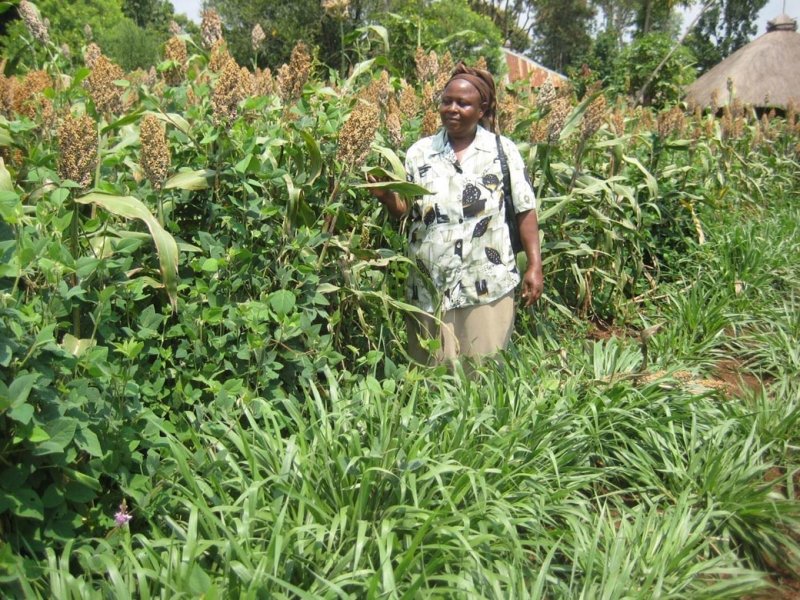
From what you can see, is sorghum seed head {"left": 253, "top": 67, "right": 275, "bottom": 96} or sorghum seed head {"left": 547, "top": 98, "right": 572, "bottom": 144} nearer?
sorghum seed head {"left": 253, "top": 67, "right": 275, "bottom": 96}

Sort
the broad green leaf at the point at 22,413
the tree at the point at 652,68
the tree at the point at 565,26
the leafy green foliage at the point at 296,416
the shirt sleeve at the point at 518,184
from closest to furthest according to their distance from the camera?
the broad green leaf at the point at 22,413 → the leafy green foliage at the point at 296,416 → the shirt sleeve at the point at 518,184 → the tree at the point at 652,68 → the tree at the point at 565,26

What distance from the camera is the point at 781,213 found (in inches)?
257

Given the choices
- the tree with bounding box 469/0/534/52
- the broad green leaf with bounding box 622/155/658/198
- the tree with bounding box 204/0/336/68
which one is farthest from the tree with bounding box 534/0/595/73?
the broad green leaf with bounding box 622/155/658/198

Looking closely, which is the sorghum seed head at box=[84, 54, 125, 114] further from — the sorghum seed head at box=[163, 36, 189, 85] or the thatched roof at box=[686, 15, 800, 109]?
the thatched roof at box=[686, 15, 800, 109]

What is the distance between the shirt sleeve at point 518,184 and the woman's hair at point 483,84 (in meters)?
0.20

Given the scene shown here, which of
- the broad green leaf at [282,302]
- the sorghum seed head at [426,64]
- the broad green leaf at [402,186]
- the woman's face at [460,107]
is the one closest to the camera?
the broad green leaf at [282,302]

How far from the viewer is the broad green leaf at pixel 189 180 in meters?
2.66

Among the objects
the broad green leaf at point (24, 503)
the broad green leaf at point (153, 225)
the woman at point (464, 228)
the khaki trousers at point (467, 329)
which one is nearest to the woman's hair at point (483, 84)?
the woman at point (464, 228)

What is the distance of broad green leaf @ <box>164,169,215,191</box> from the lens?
266cm

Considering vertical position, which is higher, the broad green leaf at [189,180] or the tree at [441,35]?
the tree at [441,35]

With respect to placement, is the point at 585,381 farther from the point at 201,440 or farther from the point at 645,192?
the point at 645,192

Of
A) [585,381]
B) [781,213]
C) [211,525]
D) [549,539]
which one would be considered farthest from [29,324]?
[781,213]

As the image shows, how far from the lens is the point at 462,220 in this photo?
128 inches

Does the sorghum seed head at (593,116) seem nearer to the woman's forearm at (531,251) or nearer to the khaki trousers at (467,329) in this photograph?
the woman's forearm at (531,251)
